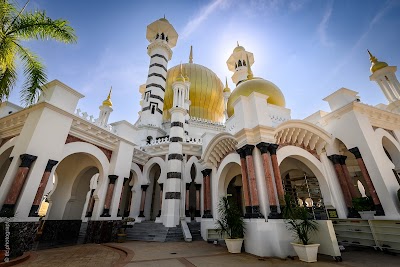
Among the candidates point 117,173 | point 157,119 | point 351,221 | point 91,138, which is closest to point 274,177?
point 351,221

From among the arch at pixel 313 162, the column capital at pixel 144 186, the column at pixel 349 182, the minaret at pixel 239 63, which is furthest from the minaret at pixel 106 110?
the column at pixel 349 182

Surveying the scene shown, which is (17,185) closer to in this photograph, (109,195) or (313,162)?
(109,195)

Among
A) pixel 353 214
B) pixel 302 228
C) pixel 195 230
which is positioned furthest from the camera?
pixel 195 230

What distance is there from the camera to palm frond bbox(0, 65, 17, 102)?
702 cm

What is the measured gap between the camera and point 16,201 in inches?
277

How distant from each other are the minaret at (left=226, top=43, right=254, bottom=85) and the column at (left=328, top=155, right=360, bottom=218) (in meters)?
15.1

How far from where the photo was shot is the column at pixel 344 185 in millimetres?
8961

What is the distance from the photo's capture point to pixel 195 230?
12.5 meters

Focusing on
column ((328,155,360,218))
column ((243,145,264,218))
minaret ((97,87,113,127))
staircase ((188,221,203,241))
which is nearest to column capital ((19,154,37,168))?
column ((243,145,264,218))

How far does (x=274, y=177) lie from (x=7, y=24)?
12120 mm

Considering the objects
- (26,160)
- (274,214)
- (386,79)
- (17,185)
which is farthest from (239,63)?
(17,185)

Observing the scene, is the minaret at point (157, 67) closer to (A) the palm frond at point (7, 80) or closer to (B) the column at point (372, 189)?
(A) the palm frond at point (7, 80)

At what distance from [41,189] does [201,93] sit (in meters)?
19.8

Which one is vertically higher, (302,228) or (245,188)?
(245,188)
